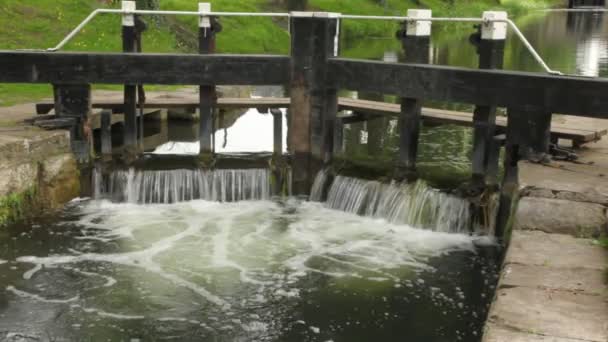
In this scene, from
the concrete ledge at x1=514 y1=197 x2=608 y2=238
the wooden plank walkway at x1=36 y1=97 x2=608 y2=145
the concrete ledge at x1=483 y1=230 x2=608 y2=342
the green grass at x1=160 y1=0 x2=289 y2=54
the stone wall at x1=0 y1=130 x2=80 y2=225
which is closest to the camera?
the concrete ledge at x1=483 y1=230 x2=608 y2=342

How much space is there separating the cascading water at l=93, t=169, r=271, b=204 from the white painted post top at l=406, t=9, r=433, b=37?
122 inches

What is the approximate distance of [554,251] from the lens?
7.13 m

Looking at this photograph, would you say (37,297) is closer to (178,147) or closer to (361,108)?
(361,108)

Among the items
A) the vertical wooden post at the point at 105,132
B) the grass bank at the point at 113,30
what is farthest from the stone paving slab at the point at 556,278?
the grass bank at the point at 113,30

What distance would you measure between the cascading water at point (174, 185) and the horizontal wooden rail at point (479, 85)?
6.73 feet

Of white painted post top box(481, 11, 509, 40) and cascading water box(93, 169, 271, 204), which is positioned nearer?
white painted post top box(481, 11, 509, 40)

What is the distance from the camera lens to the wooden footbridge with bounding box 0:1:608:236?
11117mm

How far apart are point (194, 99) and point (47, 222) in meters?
4.41

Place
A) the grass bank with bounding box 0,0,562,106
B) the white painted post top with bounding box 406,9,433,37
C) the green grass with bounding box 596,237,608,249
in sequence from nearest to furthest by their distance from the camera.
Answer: the green grass with bounding box 596,237,608,249 → the white painted post top with bounding box 406,9,433,37 → the grass bank with bounding box 0,0,562,106

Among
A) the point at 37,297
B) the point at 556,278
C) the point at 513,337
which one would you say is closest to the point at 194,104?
the point at 37,297

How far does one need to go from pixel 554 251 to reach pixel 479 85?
4034 millimetres

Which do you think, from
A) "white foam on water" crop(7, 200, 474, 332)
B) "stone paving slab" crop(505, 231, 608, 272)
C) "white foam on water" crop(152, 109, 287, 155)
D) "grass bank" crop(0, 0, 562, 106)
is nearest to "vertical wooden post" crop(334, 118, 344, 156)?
"white foam on water" crop(7, 200, 474, 332)

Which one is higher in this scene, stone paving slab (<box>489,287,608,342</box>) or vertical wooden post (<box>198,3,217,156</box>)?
vertical wooden post (<box>198,3,217,156</box>)

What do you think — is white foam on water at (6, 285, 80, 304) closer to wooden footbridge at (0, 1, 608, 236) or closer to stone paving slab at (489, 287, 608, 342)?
wooden footbridge at (0, 1, 608, 236)
